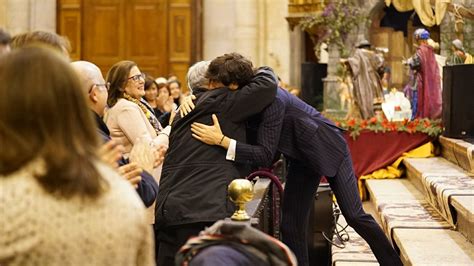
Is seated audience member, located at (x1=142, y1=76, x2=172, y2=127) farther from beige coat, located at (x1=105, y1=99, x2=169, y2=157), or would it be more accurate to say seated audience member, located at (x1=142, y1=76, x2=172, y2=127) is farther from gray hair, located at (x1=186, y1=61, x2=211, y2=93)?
gray hair, located at (x1=186, y1=61, x2=211, y2=93)

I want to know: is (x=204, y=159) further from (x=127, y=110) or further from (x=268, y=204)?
(x=268, y=204)

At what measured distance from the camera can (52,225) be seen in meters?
2.05

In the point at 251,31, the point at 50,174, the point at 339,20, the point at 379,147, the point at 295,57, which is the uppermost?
the point at 339,20

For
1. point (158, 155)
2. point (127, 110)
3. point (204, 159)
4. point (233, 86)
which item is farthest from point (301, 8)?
point (158, 155)

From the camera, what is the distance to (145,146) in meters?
3.30

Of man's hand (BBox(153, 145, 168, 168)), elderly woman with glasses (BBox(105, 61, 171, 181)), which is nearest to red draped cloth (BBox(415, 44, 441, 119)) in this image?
elderly woman with glasses (BBox(105, 61, 171, 181))

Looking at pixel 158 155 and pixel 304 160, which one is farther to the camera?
pixel 304 160

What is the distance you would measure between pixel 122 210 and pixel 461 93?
8.00 meters

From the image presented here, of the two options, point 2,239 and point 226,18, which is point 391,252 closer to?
point 2,239

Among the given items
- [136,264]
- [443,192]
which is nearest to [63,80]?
[136,264]

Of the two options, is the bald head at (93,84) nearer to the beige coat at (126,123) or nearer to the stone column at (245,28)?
the beige coat at (126,123)

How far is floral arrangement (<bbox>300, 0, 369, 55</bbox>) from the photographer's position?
1456 cm

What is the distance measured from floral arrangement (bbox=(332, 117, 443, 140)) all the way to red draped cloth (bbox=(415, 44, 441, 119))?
2.19 ft

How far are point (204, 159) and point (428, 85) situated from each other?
316 inches
